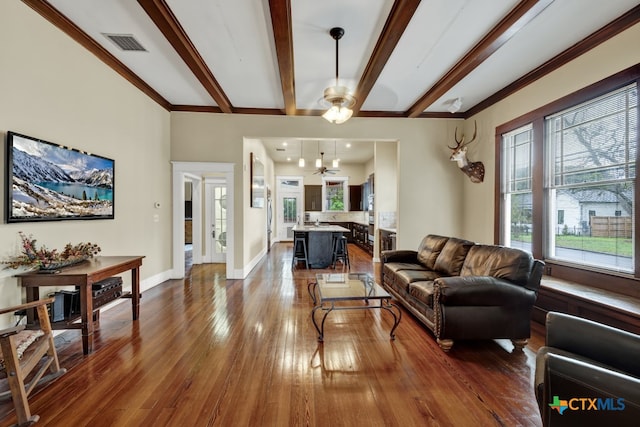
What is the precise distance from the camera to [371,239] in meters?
7.81

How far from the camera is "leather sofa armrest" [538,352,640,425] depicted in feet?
3.44

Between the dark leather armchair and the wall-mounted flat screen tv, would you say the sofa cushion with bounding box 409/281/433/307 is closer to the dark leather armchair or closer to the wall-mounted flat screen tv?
the dark leather armchair

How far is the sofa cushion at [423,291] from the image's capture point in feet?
9.03

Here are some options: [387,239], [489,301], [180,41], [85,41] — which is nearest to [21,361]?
[180,41]

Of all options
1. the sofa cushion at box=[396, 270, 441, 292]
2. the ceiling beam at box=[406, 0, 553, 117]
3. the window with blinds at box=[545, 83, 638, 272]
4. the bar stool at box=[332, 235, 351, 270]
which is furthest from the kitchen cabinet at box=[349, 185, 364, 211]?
the window with blinds at box=[545, 83, 638, 272]

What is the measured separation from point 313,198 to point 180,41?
7822 millimetres

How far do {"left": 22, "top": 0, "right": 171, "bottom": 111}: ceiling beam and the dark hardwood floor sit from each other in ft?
10.1

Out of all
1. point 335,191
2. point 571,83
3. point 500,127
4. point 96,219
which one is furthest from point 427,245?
point 335,191

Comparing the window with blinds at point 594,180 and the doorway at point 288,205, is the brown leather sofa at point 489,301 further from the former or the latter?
the doorway at point 288,205

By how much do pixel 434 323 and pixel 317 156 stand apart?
7.28m

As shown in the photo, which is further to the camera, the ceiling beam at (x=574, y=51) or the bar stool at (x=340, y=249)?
the bar stool at (x=340, y=249)

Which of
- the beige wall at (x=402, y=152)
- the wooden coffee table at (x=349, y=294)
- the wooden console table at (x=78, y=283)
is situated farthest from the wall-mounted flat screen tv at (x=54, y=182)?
the wooden coffee table at (x=349, y=294)

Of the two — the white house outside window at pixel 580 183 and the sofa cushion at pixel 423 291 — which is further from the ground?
the white house outside window at pixel 580 183

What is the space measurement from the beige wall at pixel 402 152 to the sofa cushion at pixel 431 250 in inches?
48.4
